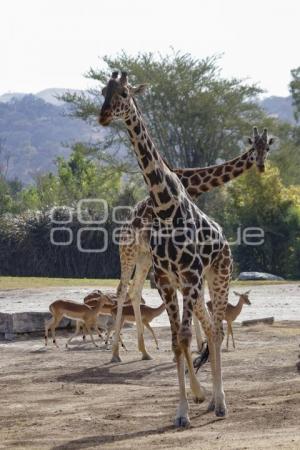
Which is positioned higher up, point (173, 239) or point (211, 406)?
point (173, 239)

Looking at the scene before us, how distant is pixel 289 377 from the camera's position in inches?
527

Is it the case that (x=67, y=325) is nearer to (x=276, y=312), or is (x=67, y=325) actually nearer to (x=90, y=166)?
(x=276, y=312)

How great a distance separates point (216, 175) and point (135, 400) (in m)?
3.42

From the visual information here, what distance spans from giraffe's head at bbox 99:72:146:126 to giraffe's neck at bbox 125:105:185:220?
0.12 metres

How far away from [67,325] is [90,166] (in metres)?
52.1

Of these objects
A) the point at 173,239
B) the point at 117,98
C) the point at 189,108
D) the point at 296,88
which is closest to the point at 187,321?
the point at 173,239

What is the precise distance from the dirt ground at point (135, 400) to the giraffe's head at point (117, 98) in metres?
2.78

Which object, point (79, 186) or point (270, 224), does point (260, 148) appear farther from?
point (79, 186)

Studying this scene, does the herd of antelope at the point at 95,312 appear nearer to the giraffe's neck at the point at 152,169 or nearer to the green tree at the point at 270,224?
the giraffe's neck at the point at 152,169

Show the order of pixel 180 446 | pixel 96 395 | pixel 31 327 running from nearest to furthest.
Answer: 1. pixel 180 446
2. pixel 96 395
3. pixel 31 327

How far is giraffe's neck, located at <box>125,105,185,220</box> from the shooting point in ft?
37.1

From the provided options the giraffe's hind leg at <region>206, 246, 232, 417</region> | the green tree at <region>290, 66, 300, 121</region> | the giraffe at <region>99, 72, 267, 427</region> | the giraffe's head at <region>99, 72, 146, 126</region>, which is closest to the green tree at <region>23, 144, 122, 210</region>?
the green tree at <region>290, 66, 300, 121</region>

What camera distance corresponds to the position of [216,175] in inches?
572

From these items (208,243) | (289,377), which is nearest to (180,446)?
(208,243)
